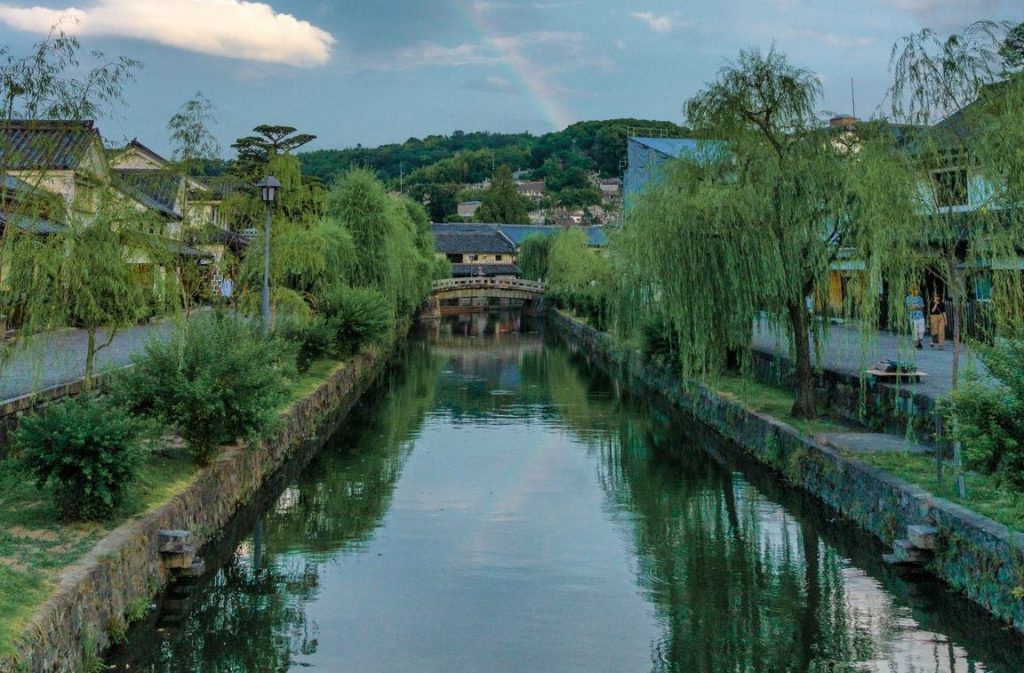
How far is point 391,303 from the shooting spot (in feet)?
127

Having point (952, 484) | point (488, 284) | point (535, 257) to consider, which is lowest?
point (952, 484)

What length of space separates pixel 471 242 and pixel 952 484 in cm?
8848

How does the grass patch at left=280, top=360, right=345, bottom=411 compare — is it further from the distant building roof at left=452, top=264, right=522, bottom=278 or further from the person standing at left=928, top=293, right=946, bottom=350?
the distant building roof at left=452, top=264, right=522, bottom=278

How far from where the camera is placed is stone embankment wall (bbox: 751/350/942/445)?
15858 mm

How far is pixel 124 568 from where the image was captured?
10.2 metres

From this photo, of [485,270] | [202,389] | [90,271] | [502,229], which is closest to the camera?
[202,389]

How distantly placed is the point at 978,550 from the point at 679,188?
10.7 m

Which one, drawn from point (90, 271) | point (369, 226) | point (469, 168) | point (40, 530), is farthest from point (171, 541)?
point (469, 168)

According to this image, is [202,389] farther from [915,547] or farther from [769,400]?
[769,400]

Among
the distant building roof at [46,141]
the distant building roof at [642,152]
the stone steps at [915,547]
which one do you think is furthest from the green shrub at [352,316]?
the stone steps at [915,547]

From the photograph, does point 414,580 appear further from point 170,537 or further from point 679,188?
point 679,188

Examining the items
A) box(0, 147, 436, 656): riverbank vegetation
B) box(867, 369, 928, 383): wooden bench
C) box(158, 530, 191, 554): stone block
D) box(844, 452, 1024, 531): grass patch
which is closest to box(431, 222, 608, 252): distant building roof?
box(0, 147, 436, 656): riverbank vegetation

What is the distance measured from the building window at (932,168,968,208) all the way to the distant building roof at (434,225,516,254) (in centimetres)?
8418

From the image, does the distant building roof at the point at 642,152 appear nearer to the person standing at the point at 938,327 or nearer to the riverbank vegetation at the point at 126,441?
the person standing at the point at 938,327
